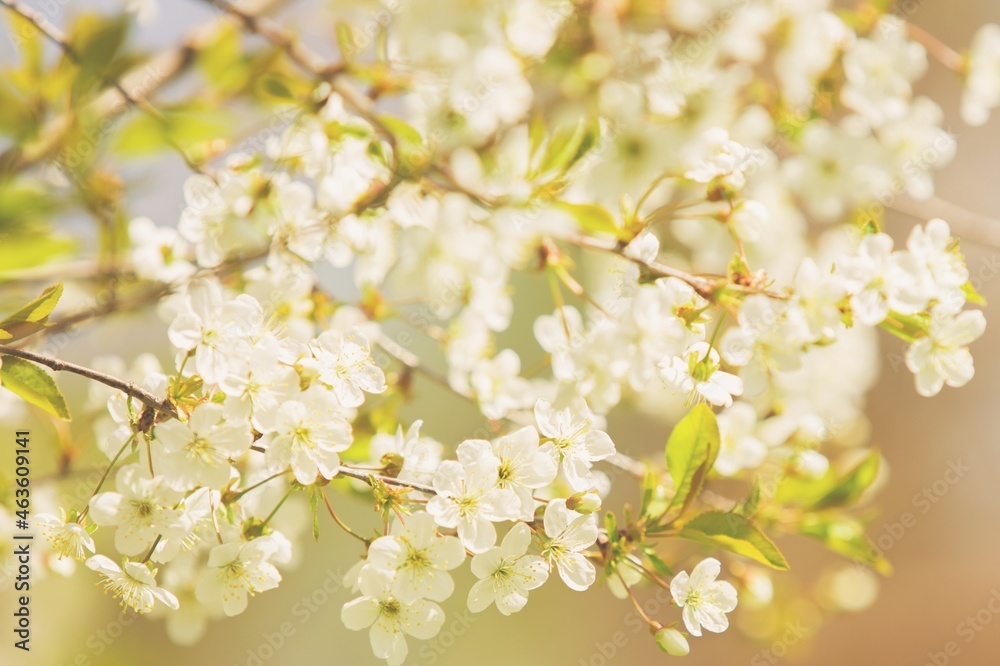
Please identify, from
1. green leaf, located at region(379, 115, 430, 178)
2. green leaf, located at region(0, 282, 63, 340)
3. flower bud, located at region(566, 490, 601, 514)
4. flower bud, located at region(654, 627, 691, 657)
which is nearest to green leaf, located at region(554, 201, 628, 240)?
green leaf, located at region(379, 115, 430, 178)

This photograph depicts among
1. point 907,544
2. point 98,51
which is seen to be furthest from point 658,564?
point 907,544

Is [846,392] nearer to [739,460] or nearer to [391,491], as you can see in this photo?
[739,460]

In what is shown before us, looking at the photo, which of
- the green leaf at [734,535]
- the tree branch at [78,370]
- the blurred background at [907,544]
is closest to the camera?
the tree branch at [78,370]

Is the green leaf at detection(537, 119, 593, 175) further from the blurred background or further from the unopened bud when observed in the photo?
the blurred background

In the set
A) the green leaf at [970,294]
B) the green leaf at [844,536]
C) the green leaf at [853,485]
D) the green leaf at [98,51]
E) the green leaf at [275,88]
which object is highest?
the green leaf at [970,294]

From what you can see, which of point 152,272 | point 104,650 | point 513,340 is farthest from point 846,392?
point 513,340

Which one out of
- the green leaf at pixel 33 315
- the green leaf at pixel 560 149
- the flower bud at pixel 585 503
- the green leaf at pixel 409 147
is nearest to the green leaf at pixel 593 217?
the green leaf at pixel 560 149

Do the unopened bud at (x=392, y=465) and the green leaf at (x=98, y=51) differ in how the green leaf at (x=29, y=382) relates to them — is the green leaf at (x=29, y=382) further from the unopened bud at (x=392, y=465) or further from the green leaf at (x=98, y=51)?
the green leaf at (x=98, y=51)
